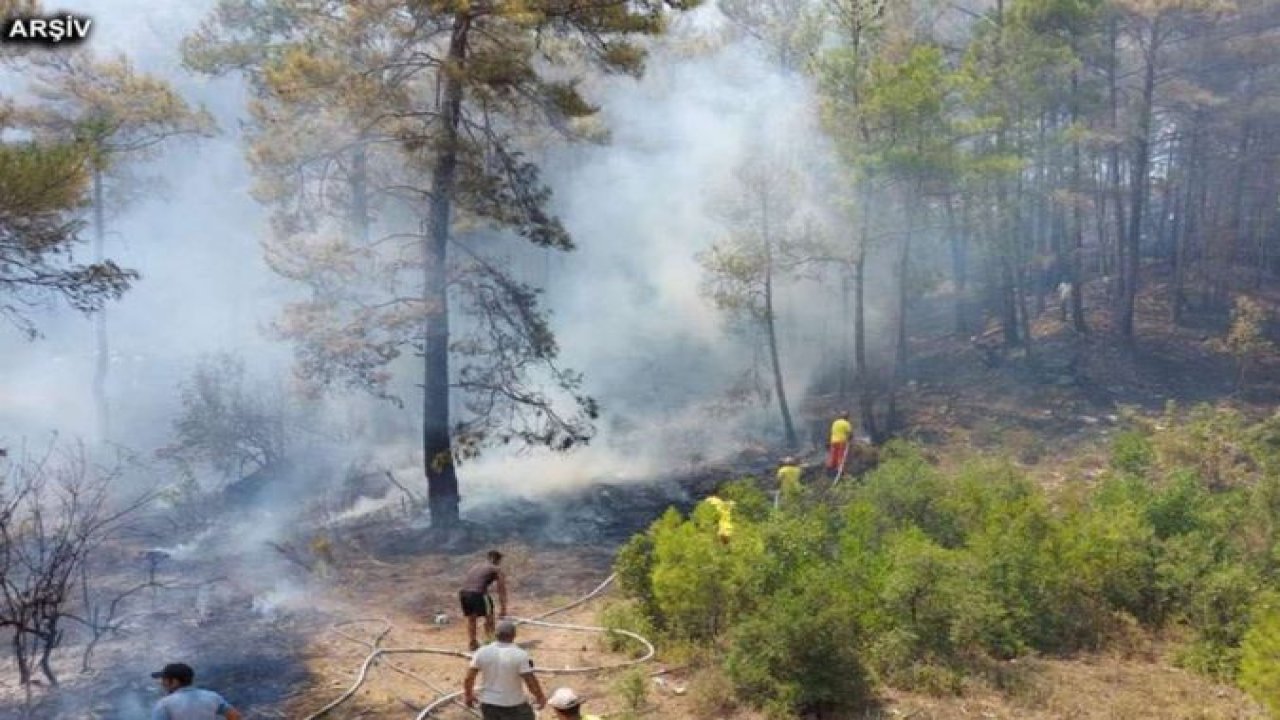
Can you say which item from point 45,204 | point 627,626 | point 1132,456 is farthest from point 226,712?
point 1132,456

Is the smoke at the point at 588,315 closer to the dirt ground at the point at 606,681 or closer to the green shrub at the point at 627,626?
the dirt ground at the point at 606,681

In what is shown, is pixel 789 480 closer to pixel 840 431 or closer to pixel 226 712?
pixel 840 431

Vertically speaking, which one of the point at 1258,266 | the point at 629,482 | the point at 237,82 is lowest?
the point at 629,482

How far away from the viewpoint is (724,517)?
9.39m

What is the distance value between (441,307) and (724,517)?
550cm

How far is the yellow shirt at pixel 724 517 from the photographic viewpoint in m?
9.02

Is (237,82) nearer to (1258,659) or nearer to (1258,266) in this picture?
(1258,266)

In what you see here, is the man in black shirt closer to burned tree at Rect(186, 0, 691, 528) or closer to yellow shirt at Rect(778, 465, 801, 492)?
yellow shirt at Rect(778, 465, 801, 492)

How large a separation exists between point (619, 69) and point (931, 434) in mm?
10343

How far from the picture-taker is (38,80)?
1741cm

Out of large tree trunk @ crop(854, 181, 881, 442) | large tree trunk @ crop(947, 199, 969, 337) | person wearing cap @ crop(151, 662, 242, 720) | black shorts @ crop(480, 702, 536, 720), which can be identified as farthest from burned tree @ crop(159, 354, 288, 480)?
large tree trunk @ crop(947, 199, 969, 337)

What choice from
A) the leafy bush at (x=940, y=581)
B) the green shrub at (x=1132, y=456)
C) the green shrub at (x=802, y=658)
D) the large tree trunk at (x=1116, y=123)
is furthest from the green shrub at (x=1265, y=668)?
the large tree trunk at (x=1116, y=123)

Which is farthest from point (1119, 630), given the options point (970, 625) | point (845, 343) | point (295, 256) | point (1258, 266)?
point (1258, 266)

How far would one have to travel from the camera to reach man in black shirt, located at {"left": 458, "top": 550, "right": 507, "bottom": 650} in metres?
8.46
